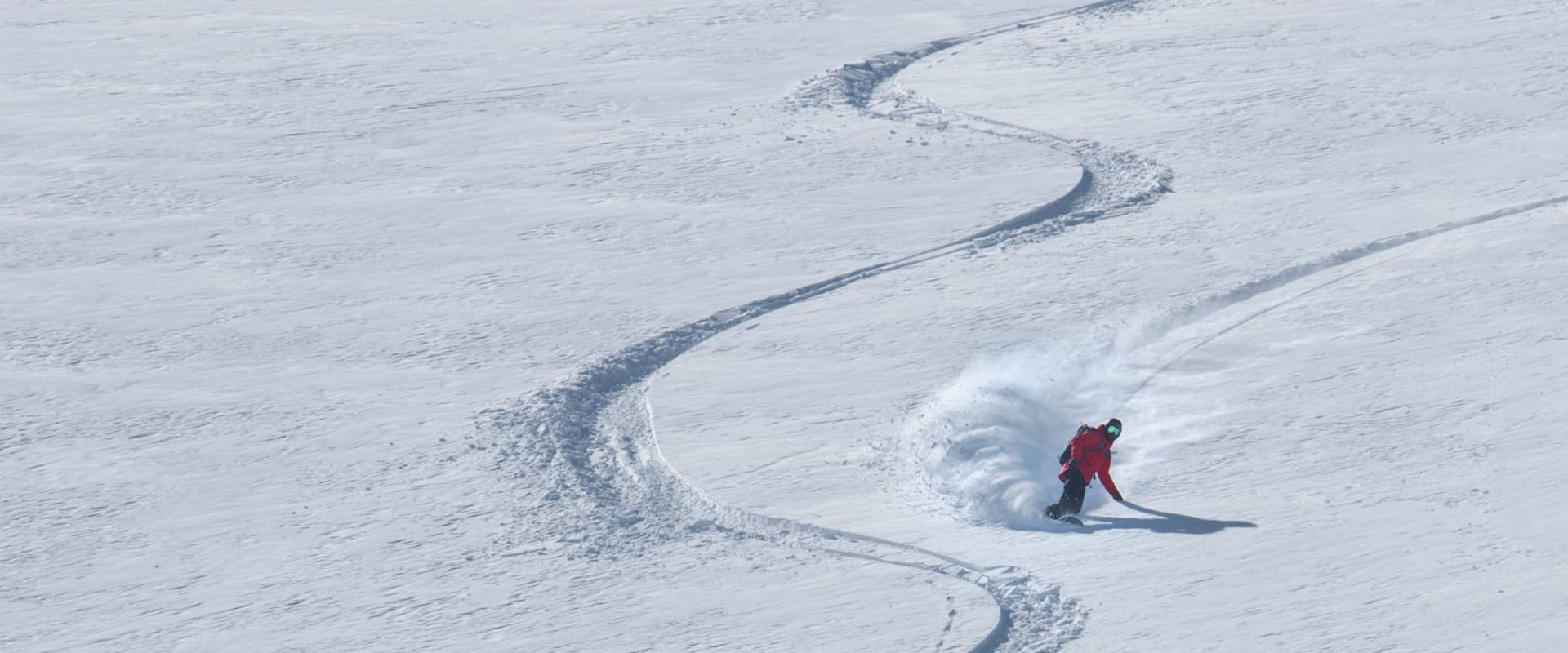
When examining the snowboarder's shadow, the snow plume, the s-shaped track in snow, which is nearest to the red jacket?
the snowboarder's shadow

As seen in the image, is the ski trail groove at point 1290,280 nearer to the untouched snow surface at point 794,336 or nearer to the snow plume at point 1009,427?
the untouched snow surface at point 794,336

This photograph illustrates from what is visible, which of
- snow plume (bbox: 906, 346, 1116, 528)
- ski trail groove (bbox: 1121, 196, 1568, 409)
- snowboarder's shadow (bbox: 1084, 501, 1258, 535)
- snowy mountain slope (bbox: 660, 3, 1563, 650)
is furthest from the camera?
ski trail groove (bbox: 1121, 196, 1568, 409)

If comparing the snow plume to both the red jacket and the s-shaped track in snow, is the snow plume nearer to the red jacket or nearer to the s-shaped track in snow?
the red jacket

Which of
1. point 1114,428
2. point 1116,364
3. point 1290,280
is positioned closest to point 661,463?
point 1114,428

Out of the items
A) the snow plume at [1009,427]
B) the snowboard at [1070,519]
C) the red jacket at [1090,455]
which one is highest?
the red jacket at [1090,455]

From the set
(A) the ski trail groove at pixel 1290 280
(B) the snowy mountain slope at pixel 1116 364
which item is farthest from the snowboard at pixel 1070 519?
(A) the ski trail groove at pixel 1290 280

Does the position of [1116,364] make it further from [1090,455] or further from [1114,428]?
[1090,455]
